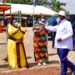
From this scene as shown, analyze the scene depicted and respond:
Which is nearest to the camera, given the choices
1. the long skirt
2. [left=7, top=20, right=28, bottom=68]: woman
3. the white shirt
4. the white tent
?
the white shirt

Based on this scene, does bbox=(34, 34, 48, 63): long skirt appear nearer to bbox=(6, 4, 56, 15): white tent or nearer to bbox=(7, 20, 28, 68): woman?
bbox=(7, 20, 28, 68): woman

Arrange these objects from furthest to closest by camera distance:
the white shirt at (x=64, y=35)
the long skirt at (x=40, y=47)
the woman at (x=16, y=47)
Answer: the long skirt at (x=40, y=47) → the woman at (x=16, y=47) → the white shirt at (x=64, y=35)

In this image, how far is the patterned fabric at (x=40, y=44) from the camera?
34.3 ft

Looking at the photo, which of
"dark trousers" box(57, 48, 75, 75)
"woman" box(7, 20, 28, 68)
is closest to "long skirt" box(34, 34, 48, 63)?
"woman" box(7, 20, 28, 68)

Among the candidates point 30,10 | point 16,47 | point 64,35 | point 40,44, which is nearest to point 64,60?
point 64,35

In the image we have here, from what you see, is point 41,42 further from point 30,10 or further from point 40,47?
point 30,10

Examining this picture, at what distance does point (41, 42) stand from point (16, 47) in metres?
1.01

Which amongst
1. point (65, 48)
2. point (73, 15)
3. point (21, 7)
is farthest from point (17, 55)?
point (21, 7)

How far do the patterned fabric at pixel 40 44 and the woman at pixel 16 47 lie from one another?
1.97 feet

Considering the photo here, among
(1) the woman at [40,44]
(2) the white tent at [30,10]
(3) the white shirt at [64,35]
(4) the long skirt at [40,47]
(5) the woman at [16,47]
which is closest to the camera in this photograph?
(3) the white shirt at [64,35]

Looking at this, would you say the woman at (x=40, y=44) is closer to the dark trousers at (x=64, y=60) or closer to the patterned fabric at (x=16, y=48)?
the patterned fabric at (x=16, y=48)

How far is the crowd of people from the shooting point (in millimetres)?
8727

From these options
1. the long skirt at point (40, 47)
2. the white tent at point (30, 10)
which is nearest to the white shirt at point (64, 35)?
the long skirt at point (40, 47)

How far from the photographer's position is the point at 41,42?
10.7 m
